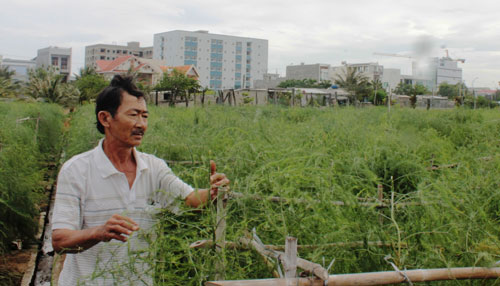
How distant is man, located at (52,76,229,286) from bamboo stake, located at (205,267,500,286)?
16.9 inches

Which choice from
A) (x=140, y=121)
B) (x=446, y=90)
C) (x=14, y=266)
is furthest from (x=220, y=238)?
(x=446, y=90)

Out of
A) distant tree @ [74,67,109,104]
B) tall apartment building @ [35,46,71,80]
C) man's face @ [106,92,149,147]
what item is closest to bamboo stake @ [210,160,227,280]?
man's face @ [106,92,149,147]

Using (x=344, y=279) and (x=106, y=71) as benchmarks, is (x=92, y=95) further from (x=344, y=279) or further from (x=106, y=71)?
(x=106, y=71)

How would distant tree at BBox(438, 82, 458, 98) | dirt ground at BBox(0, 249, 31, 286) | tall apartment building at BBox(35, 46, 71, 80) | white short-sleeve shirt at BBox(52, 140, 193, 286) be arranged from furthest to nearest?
tall apartment building at BBox(35, 46, 71, 80) < distant tree at BBox(438, 82, 458, 98) < dirt ground at BBox(0, 249, 31, 286) < white short-sleeve shirt at BBox(52, 140, 193, 286)

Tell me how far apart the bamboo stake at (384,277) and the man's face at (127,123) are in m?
0.85

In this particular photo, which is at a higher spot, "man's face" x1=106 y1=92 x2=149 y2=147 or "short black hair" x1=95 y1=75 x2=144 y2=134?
"short black hair" x1=95 y1=75 x2=144 y2=134

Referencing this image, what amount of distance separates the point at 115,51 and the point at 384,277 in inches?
3424

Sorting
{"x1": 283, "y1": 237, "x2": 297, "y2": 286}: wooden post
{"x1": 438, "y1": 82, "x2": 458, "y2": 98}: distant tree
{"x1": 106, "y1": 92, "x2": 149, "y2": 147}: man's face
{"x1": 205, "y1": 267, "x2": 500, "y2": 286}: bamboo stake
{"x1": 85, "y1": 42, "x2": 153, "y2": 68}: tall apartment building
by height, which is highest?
{"x1": 85, "y1": 42, "x2": 153, "y2": 68}: tall apartment building

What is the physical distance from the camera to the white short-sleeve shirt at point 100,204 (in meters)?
1.82

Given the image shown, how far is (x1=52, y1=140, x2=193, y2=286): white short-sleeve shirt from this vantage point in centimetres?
182

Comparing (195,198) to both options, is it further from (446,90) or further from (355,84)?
(446,90)

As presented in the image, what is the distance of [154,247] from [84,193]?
449 millimetres

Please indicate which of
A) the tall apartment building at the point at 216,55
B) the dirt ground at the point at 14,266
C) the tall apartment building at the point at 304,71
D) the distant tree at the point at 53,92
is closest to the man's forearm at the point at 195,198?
the dirt ground at the point at 14,266

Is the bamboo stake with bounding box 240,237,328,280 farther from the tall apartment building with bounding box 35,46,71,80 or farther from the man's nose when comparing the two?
the tall apartment building with bounding box 35,46,71,80
